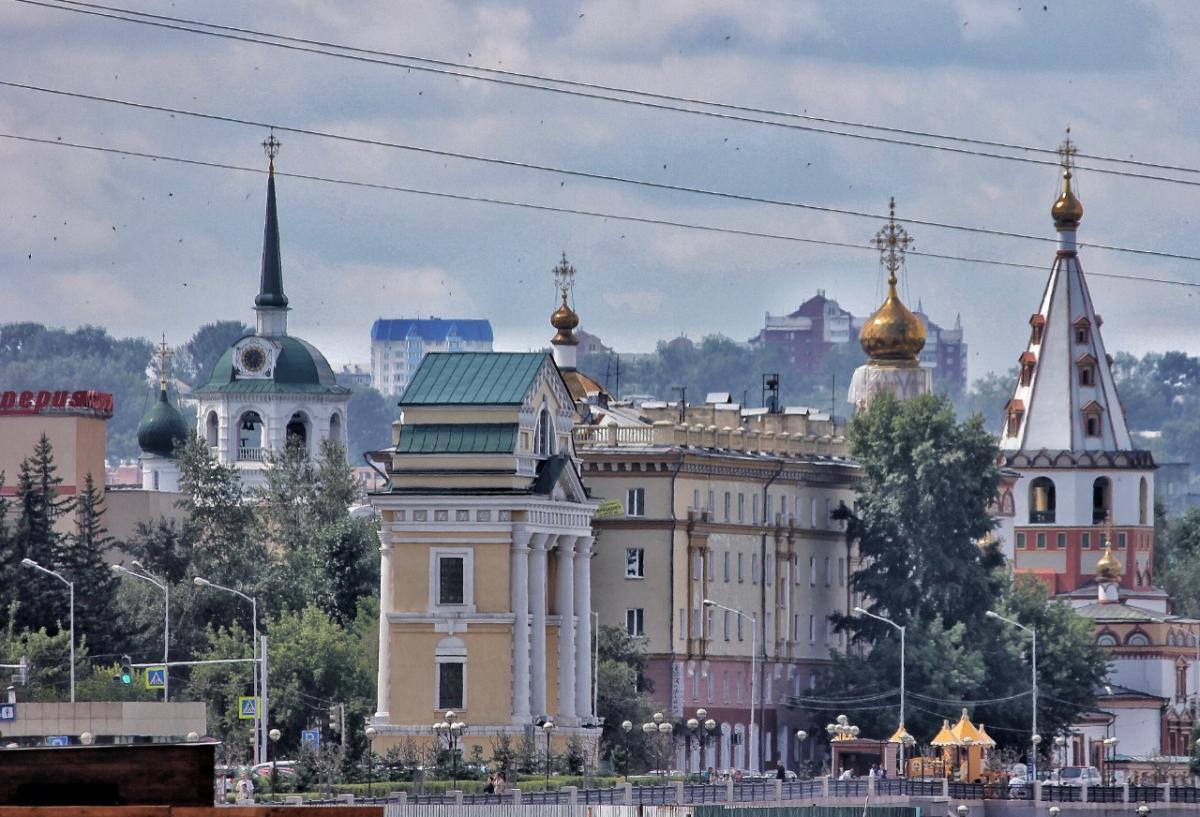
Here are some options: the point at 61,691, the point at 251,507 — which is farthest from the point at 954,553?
the point at 61,691

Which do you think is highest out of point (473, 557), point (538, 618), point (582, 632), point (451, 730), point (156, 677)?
point (473, 557)

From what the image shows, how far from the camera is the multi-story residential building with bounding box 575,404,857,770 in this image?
482 feet

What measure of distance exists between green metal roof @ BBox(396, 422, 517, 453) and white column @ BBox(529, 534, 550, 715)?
3004mm

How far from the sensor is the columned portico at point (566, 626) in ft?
411

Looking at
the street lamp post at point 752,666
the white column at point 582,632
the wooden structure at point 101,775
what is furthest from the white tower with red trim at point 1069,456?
the wooden structure at point 101,775

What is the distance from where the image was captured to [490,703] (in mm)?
123250

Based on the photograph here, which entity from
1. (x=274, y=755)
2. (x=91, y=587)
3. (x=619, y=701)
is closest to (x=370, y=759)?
(x=274, y=755)

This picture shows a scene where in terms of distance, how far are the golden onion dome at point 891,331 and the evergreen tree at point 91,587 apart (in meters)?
46.9

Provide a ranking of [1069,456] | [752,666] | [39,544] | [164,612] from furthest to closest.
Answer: [1069,456] < [752,666] < [164,612] < [39,544]

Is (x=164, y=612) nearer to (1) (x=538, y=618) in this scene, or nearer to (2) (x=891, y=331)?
(1) (x=538, y=618)

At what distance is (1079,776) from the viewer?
147m

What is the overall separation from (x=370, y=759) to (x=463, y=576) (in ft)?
41.3

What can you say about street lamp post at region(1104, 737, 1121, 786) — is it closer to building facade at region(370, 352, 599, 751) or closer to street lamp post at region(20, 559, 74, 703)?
building facade at region(370, 352, 599, 751)

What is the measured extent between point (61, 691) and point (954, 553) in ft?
145
